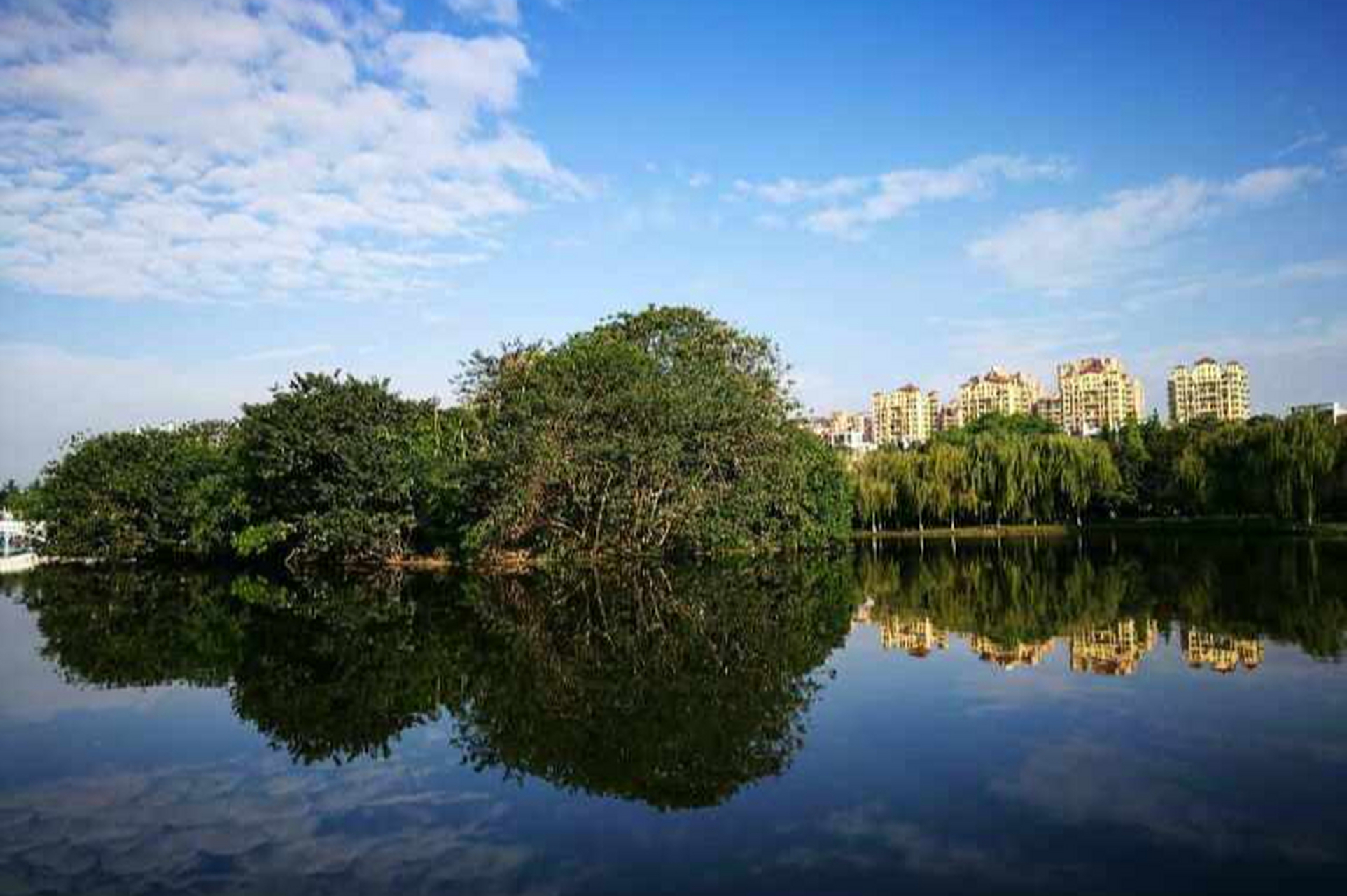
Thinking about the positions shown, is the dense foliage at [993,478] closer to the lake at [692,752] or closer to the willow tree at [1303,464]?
the willow tree at [1303,464]

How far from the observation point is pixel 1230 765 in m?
7.68

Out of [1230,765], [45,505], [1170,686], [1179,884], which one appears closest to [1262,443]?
[1170,686]

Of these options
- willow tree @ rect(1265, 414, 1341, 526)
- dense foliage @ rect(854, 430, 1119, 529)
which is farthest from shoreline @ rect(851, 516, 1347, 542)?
willow tree @ rect(1265, 414, 1341, 526)

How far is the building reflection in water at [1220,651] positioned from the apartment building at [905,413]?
336 feet

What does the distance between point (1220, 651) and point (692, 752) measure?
26.6 ft

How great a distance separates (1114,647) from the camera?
1301cm

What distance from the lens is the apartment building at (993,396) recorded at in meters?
104

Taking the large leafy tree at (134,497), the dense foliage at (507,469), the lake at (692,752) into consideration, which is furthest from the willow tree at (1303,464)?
the large leafy tree at (134,497)

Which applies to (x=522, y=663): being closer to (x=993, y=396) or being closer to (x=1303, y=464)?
(x=1303, y=464)

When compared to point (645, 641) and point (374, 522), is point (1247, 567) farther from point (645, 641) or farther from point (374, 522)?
point (374, 522)

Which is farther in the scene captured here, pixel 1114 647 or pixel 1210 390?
pixel 1210 390

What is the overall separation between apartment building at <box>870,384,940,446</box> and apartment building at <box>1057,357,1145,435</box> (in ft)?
63.1

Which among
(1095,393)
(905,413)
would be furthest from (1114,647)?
(905,413)

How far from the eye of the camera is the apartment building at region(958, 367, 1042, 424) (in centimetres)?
10419
